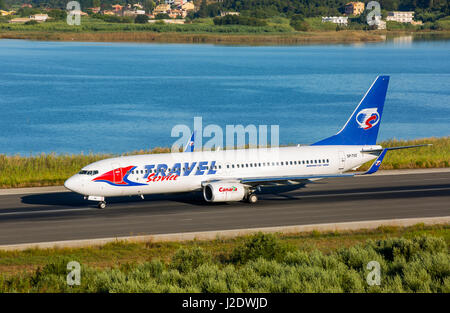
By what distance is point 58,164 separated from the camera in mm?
61250

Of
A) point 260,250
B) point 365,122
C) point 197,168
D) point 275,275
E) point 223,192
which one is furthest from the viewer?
point 365,122

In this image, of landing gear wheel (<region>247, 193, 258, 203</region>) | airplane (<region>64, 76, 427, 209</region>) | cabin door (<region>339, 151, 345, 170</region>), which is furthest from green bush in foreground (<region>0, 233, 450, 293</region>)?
cabin door (<region>339, 151, 345, 170</region>)

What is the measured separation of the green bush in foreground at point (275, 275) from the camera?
2520cm

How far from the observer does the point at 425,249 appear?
32.2 m

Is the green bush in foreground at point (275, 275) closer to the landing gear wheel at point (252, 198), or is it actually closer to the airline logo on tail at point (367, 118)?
the landing gear wheel at point (252, 198)

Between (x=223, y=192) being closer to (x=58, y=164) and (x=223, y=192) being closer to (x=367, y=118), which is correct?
(x=367, y=118)

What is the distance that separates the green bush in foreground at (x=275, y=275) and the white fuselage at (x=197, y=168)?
14990 mm

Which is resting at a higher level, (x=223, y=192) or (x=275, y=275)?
(x=275, y=275)

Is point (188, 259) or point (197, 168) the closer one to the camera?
point (188, 259)

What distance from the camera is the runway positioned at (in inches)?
1631

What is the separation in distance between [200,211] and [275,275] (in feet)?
63.2

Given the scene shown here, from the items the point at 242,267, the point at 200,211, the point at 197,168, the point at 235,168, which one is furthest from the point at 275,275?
the point at 235,168

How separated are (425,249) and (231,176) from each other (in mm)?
19009

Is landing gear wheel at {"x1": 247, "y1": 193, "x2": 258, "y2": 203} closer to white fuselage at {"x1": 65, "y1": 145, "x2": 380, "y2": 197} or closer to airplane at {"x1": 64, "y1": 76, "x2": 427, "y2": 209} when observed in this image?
airplane at {"x1": 64, "y1": 76, "x2": 427, "y2": 209}
